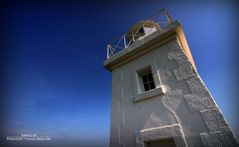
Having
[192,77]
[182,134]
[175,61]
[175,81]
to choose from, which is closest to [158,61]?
[175,61]

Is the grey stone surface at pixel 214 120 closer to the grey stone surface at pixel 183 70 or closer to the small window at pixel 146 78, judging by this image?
the grey stone surface at pixel 183 70

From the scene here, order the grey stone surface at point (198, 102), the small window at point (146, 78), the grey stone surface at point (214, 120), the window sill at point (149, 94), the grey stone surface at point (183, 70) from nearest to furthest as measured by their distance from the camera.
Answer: the grey stone surface at point (214, 120), the grey stone surface at point (198, 102), the grey stone surface at point (183, 70), the window sill at point (149, 94), the small window at point (146, 78)

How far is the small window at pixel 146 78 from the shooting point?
481cm

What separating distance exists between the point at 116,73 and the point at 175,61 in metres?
2.87

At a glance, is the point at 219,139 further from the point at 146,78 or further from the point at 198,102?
the point at 146,78

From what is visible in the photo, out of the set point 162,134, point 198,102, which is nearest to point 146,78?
point 198,102

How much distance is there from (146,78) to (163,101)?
1.45 metres

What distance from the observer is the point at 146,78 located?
16.6 feet

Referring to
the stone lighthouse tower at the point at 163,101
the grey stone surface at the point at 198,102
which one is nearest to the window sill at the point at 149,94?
the stone lighthouse tower at the point at 163,101

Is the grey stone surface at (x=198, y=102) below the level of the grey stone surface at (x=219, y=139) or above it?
above

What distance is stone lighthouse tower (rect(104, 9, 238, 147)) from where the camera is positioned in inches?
118

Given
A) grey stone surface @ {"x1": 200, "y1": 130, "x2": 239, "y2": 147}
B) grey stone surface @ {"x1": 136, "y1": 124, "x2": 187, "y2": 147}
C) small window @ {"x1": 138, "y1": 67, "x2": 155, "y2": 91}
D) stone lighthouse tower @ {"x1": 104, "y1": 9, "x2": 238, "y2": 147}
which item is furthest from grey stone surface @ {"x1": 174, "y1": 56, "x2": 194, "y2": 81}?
grey stone surface @ {"x1": 200, "y1": 130, "x2": 239, "y2": 147}

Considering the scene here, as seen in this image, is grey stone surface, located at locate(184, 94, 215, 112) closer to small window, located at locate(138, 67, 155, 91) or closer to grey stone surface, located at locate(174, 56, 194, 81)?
grey stone surface, located at locate(174, 56, 194, 81)

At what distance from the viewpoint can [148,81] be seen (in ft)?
16.1
